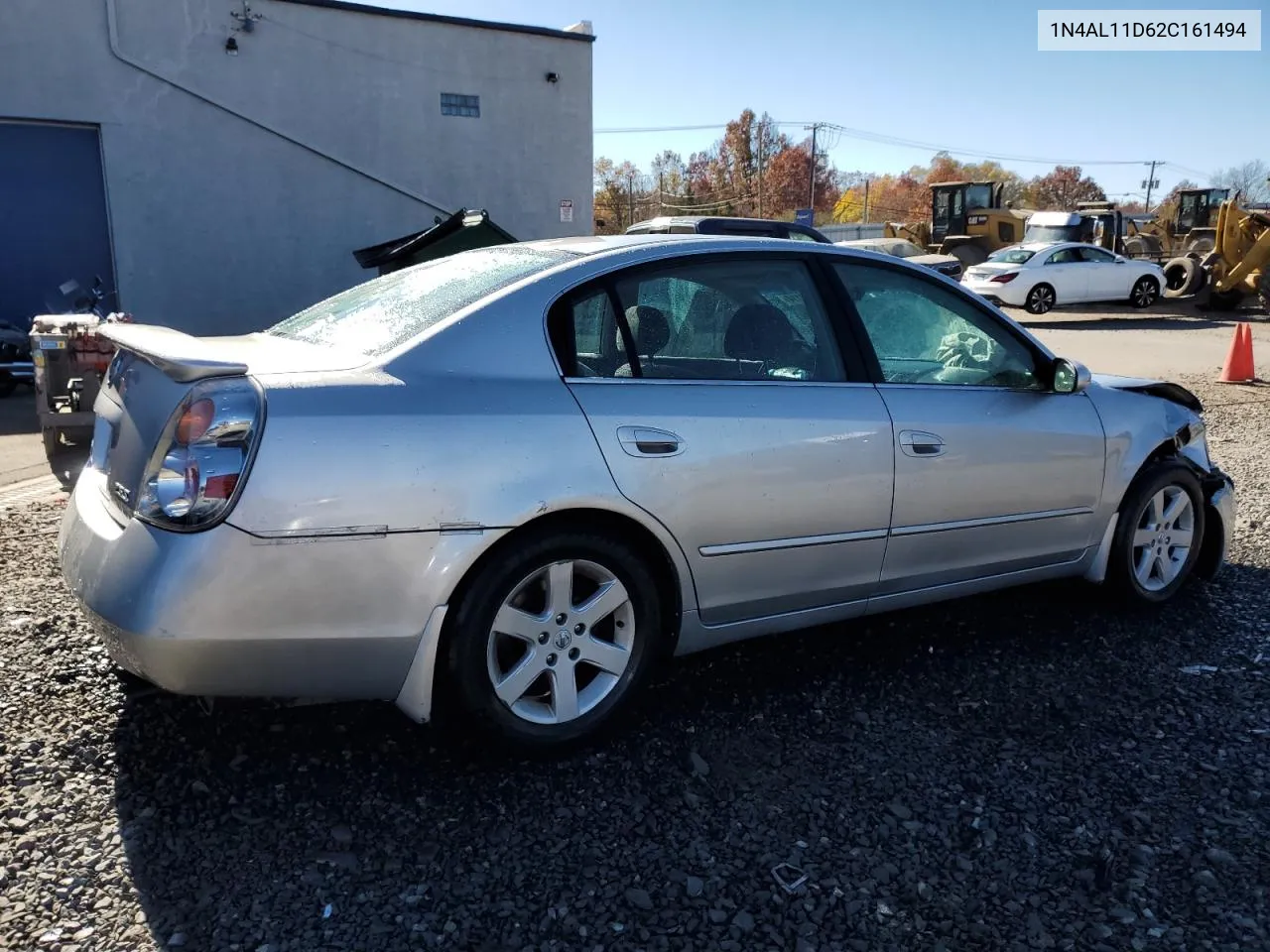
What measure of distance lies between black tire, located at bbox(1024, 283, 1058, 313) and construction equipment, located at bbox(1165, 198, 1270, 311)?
14.1 ft

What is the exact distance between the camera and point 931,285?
3.79 metres

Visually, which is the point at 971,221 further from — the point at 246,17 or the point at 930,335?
the point at 930,335

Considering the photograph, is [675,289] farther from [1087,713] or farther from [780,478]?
[1087,713]

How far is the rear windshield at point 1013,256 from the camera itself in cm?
2177

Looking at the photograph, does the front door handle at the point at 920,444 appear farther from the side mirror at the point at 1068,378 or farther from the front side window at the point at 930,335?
the side mirror at the point at 1068,378

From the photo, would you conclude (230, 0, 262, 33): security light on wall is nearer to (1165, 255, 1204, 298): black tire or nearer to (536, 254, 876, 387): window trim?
(536, 254, 876, 387): window trim

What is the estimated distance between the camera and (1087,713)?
131 inches

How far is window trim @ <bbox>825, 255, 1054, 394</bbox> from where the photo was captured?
3.53 metres

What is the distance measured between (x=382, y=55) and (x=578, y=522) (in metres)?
14.7

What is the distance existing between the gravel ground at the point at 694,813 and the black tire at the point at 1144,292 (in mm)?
22312

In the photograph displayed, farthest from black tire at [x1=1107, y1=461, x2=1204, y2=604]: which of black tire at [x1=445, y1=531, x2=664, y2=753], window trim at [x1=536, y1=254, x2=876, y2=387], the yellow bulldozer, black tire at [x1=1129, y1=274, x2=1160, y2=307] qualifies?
the yellow bulldozer

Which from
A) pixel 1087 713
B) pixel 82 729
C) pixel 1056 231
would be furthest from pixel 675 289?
pixel 1056 231

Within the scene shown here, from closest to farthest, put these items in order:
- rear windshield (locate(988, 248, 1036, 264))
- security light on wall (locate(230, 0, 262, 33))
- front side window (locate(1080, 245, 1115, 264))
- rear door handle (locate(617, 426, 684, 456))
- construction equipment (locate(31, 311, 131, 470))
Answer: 1. rear door handle (locate(617, 426, 684, 456))
2. construction equipment (locate(31, 311, 131, 470))
3. security light on wall (locate(230, 0, 262, 33))
4. rear windshield (locate(988, 248, 1036, 264))
5. front side window (locate(1080, 245, 1115, 264))

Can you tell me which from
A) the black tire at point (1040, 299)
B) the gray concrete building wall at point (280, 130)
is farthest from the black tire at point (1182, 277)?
the gray concrete building wall at point (280, 130)
